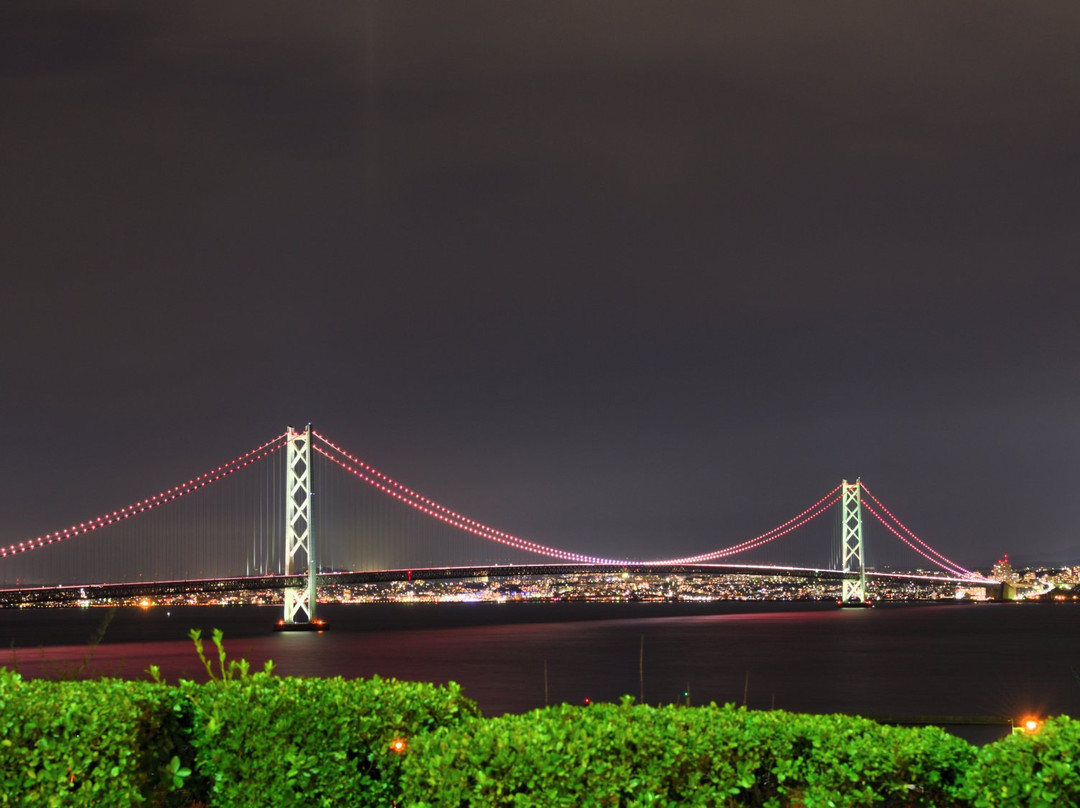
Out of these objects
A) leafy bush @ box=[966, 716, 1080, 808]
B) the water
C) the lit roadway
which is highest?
the lit roadway

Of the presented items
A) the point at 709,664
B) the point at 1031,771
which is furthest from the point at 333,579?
the point at 1031,771

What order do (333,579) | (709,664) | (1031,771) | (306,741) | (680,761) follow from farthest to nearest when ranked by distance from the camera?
(333,579) < (709,664) < (306,741) < (680,761) < (1031,771)

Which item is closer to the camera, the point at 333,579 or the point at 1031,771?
the point at 1031,771

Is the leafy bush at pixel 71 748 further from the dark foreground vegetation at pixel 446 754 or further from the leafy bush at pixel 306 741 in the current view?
the leafy bush at pixel 306 741

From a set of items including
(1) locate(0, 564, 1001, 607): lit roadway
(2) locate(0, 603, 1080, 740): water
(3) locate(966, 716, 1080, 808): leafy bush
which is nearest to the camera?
(3) locate(966, 716, 1080, 808): leafy bush

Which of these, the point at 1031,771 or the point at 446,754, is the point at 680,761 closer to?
the point at 446,754

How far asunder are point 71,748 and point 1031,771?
5.61 m

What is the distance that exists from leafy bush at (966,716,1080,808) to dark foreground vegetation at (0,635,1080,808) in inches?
0.4

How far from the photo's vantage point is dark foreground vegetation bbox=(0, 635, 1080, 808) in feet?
23.2

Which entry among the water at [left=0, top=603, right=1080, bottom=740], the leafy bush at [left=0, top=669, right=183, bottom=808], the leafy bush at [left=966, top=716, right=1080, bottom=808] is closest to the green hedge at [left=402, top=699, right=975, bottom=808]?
the leafy bush at [left=966, top=716, right=1080, bottom=808]

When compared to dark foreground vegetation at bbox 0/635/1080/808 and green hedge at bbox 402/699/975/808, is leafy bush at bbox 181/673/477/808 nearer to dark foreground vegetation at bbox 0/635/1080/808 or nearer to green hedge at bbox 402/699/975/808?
dark foreground vegetation at bbox 0/635/1080/808

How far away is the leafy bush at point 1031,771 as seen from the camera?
6945mm

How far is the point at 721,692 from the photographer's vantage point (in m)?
45.6

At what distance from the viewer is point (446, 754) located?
7.11 metres
